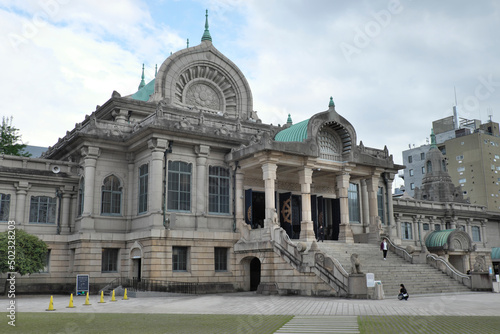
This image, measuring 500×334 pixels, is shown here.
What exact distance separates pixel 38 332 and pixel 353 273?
16.6 metres

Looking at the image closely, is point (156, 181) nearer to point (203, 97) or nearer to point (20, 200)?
point (20, 200)

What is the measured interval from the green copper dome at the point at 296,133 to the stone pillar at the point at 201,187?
5598mm

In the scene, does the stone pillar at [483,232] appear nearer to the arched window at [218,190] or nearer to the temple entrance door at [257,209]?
the temple entrance door at [257,209]

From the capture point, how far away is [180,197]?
3412 centimetres

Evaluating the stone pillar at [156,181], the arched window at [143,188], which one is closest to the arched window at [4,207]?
the arched window at [143,188]

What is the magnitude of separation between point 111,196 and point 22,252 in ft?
22.9

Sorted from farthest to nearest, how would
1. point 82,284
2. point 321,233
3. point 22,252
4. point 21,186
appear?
point 321,233
point 21,186
point 22,252
point 82,284

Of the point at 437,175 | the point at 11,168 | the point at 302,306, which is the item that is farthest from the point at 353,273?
the point at 437,175

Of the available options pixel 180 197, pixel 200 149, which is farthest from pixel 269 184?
pixel 180 197

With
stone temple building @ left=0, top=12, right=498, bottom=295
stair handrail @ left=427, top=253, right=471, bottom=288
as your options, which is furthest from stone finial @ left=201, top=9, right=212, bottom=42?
stair handrail @ left=427, top=253, right=471, bottom=288

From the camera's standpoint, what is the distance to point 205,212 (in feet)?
114

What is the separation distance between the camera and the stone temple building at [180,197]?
108ft

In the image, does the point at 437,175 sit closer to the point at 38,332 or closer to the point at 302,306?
the point at 302,306

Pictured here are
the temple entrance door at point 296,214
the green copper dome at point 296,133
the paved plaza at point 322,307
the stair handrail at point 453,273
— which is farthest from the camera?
the temple entrance door at point 296,214
